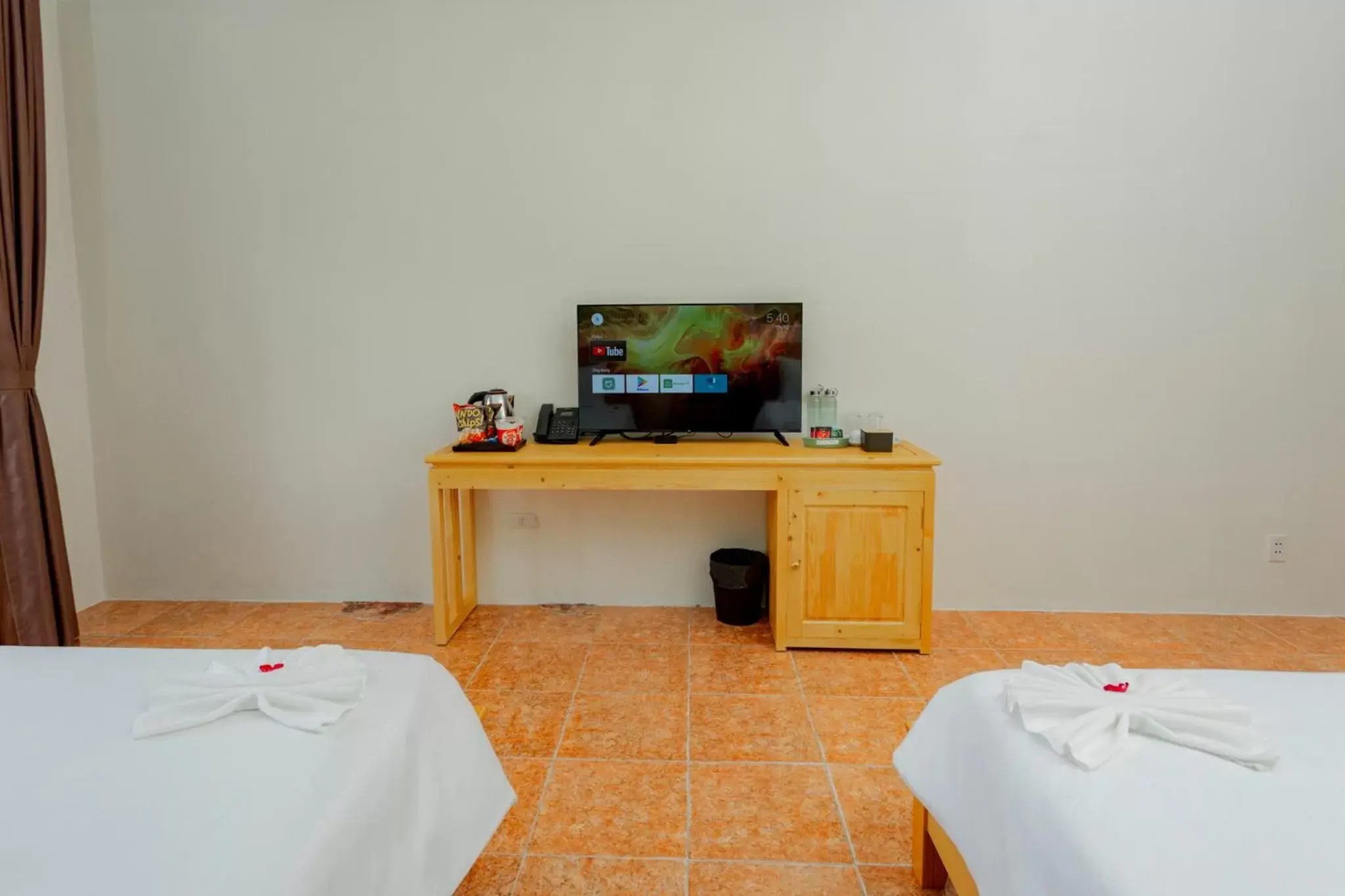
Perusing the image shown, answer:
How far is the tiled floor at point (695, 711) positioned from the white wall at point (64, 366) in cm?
31

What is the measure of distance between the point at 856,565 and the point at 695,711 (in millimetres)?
897

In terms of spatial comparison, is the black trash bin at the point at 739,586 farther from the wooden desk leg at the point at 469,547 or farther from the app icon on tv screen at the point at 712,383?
the wooden desk leg at the point at 469,547

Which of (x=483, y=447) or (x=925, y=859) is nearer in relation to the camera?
(x=925, y=859)

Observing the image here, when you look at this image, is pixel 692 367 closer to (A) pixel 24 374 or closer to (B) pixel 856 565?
(B) pixel 856 565

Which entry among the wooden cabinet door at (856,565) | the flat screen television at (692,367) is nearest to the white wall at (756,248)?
the flat screen television at (692,367)

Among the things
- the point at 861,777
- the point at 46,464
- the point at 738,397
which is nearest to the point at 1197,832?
the point at 861,777

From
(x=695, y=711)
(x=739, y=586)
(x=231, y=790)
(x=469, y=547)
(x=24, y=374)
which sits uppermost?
(x=24, y=374)

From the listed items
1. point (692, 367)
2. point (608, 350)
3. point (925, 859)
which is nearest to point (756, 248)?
point (692, 367)

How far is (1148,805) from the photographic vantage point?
1024 mm

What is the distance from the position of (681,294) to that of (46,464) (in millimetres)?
2611

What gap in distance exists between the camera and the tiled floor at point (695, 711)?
5.82ft

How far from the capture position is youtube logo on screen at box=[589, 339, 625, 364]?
322cm

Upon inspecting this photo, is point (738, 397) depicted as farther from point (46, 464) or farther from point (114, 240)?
point (114, 240)

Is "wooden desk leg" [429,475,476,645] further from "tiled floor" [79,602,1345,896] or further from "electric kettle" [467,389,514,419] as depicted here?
"electric kettle" [467,389,514,419]
